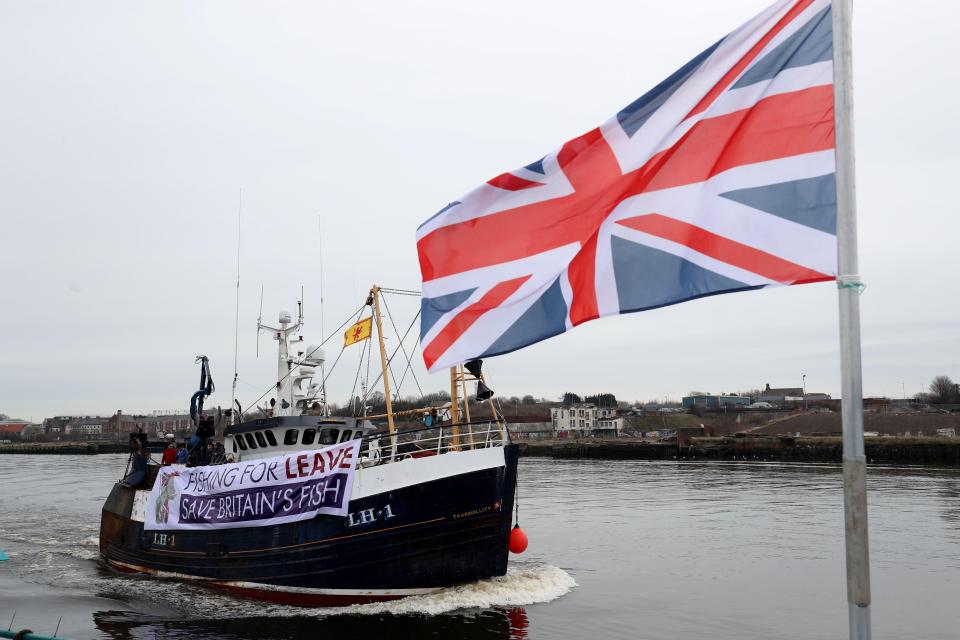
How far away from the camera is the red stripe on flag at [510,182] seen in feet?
27.7

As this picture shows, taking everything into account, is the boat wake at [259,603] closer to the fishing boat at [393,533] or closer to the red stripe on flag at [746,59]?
the fishing boat at [393,533]

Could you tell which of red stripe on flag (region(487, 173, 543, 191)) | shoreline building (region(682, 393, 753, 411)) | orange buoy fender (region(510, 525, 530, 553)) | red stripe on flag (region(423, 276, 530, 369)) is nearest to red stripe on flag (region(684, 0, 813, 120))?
red stripe on flag (region(487, 173, 543, 191))

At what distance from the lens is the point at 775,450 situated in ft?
268

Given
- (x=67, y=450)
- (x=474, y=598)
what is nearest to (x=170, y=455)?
(x=474, y=598)

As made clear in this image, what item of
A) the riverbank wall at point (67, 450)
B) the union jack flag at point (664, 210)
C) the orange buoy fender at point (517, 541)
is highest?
the union jack flag at point (664, 210)

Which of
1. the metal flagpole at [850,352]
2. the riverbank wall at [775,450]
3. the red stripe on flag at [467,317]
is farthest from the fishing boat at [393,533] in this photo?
the riverbank wall at [775,450]

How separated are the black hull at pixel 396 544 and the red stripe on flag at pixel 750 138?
11923mm

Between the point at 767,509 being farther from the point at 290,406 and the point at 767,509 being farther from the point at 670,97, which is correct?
the point at 670,97

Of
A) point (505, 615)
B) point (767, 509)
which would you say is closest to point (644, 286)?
point (505, 615)

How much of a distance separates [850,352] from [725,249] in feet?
5.52

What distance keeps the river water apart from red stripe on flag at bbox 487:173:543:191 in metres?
11.2

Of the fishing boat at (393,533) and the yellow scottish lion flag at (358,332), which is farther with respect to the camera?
the yellow scottish lion flag at (358,332)

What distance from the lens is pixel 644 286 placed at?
23.9ft

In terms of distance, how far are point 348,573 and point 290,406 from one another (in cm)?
922
